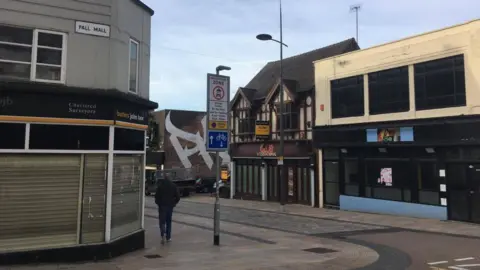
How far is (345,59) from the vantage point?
2417 centimetres

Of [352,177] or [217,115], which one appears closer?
[217,115]

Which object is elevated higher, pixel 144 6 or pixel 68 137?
pixel 144 6

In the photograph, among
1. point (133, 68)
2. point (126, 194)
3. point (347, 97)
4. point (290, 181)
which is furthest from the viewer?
point (290, 181)

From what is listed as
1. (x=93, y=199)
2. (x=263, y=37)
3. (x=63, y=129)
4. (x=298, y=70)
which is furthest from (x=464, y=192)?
(x=63, y=129)

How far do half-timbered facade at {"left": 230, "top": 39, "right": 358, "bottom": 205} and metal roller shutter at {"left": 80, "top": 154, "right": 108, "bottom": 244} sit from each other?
17.4 metres

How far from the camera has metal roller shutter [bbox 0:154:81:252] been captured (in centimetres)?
928

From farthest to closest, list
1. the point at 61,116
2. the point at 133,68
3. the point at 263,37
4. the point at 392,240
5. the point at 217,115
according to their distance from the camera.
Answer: the point at 263,37, the point at 392,240, the point at 217,115, the point at 133,68, the point at 61,116

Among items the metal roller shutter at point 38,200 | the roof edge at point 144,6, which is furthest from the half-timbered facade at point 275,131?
the metal roller shutter at point 38,200

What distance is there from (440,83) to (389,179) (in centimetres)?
496

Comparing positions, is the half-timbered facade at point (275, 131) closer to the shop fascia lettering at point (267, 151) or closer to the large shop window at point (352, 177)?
the shop fascia lettering at point (267, 151)

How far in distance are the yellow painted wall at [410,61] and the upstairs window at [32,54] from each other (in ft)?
49.7

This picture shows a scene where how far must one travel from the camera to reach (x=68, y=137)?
9.91m

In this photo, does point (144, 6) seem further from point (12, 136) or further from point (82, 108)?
point (12, 136)

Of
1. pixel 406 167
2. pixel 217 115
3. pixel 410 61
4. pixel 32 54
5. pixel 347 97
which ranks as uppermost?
pixel 410 61
